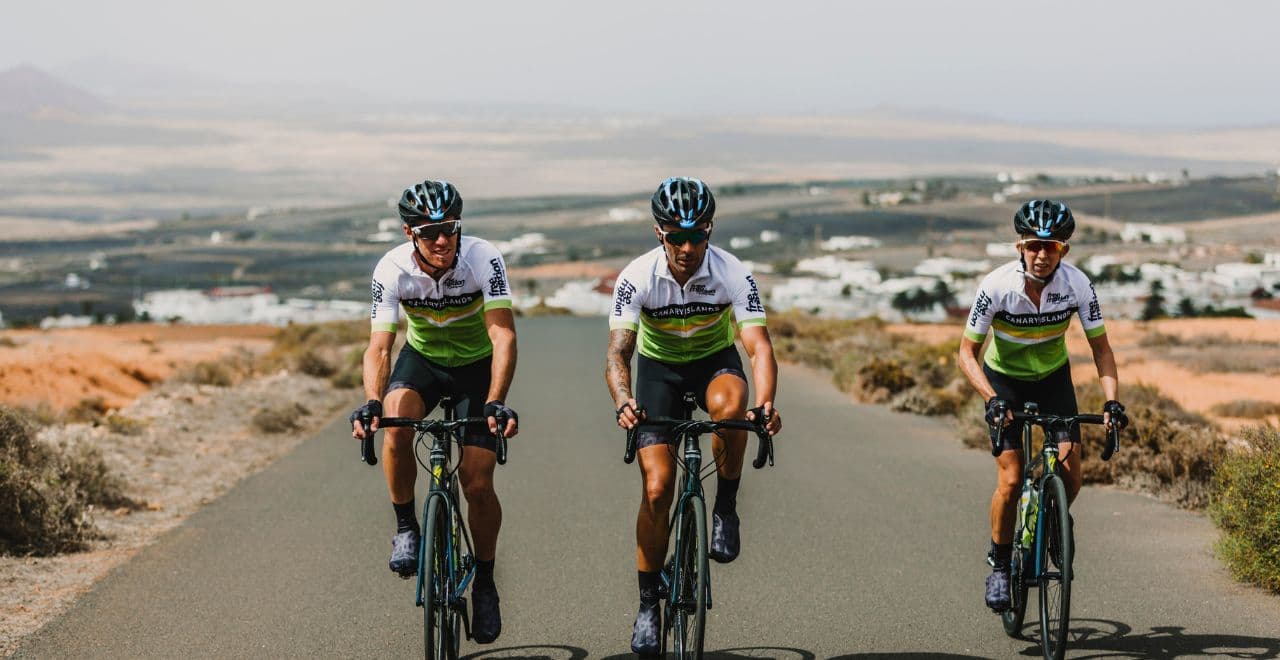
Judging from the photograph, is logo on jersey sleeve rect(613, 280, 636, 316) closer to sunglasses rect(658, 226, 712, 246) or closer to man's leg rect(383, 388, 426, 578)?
sunglasses rect(658, 226, 712, 246)

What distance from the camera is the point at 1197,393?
28219 millimetres

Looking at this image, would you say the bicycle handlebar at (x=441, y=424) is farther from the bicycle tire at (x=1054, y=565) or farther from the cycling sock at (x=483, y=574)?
the bicycle tire at (x=1054, y=565)

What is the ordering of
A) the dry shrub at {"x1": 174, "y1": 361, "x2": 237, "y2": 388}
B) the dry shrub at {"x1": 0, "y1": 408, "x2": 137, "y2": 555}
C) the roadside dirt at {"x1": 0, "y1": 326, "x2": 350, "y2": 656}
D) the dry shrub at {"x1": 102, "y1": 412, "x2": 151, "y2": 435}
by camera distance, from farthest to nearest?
the dry shrub at {"x1": 174, "y1": 361, "x2": 237, "y2": 388}
the dry shrub at {"x1": 102, "y1": 412, "x2": 151, "y2": 435}
the dry shrub at {"x1": 0, "y1": 408, "x2": 137, "y2": 555}
the roadside dirt at {"x1": 0, "y1": 326, "x2": 350, "y2": 656}

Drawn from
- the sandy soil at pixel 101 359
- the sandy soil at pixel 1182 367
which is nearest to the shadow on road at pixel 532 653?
the sandy soil at pixel 1182 367

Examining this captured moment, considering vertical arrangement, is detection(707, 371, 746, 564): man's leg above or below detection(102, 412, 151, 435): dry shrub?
above

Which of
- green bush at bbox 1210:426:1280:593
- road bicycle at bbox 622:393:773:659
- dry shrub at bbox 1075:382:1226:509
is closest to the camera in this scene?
road bicycle at bbox 622:393:773:659

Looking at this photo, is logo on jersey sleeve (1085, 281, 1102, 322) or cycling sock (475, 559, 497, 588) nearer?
cycling sock (475, 559, 497, 588)

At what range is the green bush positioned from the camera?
8.42 metres

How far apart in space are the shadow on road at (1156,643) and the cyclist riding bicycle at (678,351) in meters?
1.94

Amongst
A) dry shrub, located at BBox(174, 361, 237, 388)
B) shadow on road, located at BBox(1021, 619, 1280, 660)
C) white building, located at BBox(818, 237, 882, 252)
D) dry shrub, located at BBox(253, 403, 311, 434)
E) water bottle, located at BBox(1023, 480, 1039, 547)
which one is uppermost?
water bottle, located at BBox(1023, 480, 1039, 547)

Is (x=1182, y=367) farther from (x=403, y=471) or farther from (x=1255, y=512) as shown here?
(x=403, y=471)

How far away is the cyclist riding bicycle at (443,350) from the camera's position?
6.79m

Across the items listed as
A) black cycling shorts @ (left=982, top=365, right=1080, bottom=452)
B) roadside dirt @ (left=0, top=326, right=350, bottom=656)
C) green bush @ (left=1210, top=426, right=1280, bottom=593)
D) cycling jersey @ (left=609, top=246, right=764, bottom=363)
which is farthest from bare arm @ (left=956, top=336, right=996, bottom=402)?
roadside dirt @ (left=0, top=326, right=350, bottom=656)

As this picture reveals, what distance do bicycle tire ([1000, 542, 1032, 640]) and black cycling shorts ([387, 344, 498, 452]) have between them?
2.81m
